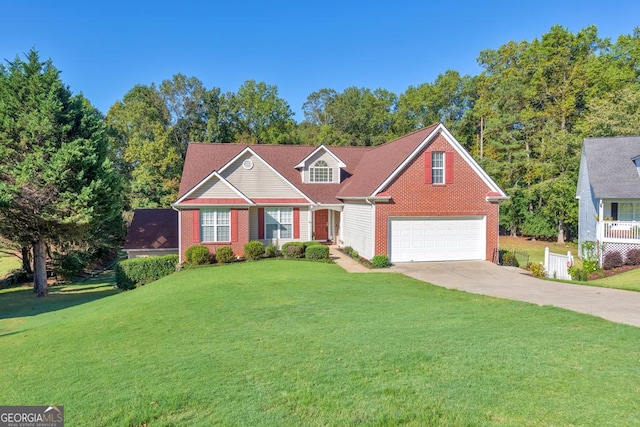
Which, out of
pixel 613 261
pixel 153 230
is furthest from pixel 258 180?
pixel 613 261

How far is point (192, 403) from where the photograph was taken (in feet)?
16.3

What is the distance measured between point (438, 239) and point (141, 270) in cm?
1446

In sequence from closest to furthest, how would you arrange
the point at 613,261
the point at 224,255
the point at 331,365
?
the point at 331,365 < the point at 224,255 < the point at 613,261

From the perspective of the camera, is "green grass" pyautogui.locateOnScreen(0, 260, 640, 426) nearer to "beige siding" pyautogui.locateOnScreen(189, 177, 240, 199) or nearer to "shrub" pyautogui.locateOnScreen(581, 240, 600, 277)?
"beige siding" pyautogui.locateOnScreen(189, 177, 240, 199)

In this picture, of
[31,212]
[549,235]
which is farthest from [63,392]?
[549,235]

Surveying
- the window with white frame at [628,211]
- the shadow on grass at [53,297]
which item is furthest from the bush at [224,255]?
the window with white frame at [628,211]

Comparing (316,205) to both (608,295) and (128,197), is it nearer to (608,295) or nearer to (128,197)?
(608,295)

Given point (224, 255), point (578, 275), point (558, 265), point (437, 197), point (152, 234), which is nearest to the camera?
point (578, 275)

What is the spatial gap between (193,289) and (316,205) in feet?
35.7

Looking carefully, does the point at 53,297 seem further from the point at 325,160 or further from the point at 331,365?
the point at 331,365

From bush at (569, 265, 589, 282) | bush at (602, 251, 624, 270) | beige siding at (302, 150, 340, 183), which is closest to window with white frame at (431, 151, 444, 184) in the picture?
bush at (569, 265, 589, 282)

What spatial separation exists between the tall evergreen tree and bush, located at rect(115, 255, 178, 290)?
2.70 meters

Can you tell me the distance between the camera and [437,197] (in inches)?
772

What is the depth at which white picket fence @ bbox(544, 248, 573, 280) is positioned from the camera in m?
18.0
